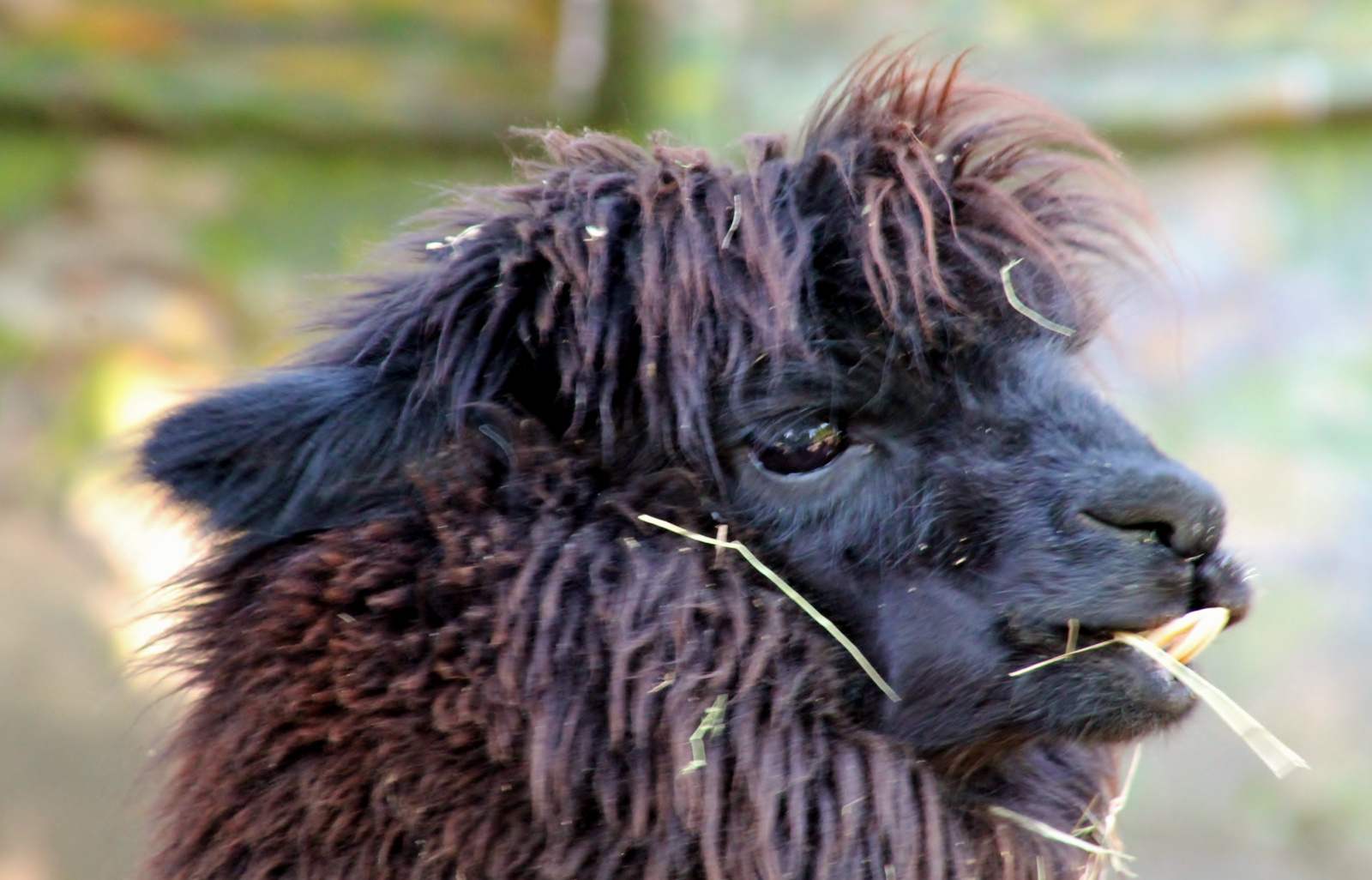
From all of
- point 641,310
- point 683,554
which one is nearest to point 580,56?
point 641,310

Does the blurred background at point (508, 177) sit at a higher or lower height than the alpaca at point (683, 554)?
higher

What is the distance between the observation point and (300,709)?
1522 millimetres

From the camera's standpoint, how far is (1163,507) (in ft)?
4.81

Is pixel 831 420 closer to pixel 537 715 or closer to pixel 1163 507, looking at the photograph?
pixel 1163 507

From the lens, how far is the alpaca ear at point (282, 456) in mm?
1570

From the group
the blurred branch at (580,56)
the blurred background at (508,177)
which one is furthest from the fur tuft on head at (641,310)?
the blurred branch at (580,56)

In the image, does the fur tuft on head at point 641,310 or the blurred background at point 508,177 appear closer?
the fur tuft on head at point 641,310

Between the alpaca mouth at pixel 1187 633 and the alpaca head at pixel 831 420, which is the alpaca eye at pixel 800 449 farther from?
the alpaca mouth at pixel 1187 633

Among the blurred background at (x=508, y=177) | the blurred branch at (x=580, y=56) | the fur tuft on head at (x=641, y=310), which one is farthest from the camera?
the blurred branch at (x=580, y=56)

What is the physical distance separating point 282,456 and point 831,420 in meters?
0.69

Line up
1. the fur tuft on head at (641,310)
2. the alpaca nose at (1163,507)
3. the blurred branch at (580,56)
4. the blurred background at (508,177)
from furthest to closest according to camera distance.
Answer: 1. the blurred branch at (580,56)
2. the blurred background at (508,177)
3. the fur tuft on head at (641,310)
4. the alpaca nose at (1163,507)

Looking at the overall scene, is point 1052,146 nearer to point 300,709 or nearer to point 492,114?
point 300,709

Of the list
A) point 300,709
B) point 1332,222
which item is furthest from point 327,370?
point 1332,222

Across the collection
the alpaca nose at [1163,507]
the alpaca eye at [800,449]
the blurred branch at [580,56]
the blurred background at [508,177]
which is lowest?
the alpaca nose at [1163,507]
